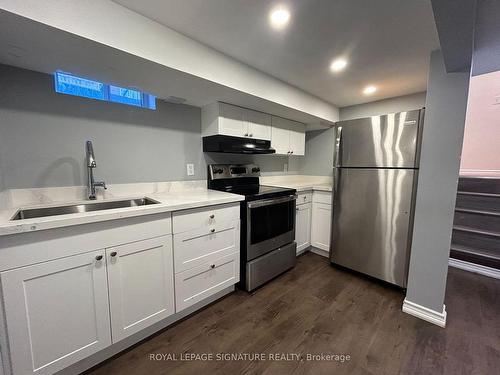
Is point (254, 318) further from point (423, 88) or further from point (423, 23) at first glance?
point (423, 88)

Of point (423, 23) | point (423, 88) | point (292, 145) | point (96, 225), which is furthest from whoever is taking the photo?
point (292, 145)

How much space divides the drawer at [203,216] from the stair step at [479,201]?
297 centimetres

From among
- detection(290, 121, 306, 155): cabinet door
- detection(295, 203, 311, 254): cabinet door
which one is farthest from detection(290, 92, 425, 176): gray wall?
detection(295, 203, 311, 254): cabinet door

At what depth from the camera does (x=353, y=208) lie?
7.48 feet

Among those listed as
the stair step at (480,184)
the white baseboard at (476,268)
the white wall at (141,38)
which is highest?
the white wall at (141,38)

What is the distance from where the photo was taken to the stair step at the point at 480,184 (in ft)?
8.22

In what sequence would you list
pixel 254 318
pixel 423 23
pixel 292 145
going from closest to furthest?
pixel 423 23 → pixel 254 318 → pixel 292 145

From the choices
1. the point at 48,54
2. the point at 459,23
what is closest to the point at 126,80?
the point at 48,54

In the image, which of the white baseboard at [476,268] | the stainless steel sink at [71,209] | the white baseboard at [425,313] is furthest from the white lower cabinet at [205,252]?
the white baseboard at [476,268]

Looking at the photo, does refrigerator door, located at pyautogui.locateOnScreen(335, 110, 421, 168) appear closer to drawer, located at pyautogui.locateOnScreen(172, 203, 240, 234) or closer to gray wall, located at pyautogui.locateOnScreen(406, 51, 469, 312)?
gray wall, located at pyautogui.locateOnScreen(406, 51, 469, 312)

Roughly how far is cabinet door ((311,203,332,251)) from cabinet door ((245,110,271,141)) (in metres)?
1.15

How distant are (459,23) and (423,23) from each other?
389mm

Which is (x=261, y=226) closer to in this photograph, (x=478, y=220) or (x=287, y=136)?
(x=287, y=136)

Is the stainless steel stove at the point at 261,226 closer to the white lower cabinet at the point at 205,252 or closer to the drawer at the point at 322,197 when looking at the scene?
the white lower cabinet at the point at 205,252
